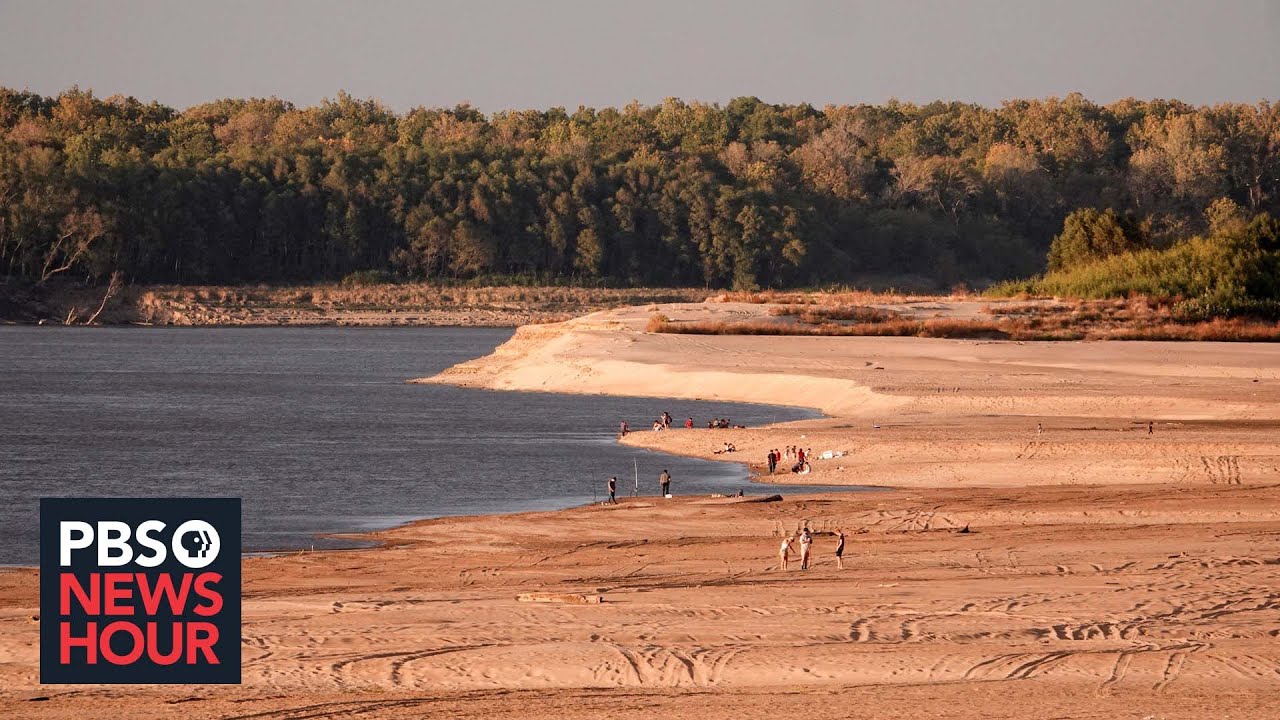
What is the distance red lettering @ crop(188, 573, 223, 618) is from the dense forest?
353ft

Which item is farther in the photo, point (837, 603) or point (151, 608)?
point (837, 603)

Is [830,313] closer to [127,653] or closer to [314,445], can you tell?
[314,445]

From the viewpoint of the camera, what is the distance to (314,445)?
4062 centimetres

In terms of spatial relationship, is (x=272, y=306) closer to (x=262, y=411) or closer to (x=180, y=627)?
(x=262, y=411)

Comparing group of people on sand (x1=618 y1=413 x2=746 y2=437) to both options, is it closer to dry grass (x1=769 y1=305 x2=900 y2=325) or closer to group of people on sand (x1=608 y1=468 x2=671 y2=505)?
group of people on sand (x1=608 y1=468 x2=671 y2=505)

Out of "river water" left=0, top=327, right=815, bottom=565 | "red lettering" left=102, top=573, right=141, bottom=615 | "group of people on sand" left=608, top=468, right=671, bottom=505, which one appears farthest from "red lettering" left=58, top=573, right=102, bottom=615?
"group of people on sand" left=608, top=468, right=671, bottom=505

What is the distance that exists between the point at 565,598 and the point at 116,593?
478cm

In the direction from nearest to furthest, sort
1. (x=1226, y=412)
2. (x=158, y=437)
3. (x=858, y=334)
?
(x=1226, y=412)
(x=158, y=437)
(x=858, y=334)

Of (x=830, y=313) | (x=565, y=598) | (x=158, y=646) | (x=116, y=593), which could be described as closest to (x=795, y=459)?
(x=565, y=598)

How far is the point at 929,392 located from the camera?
1754 inches

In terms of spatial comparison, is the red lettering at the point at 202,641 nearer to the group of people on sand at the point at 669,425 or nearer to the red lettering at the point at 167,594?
the red lettering at the point at 167,594

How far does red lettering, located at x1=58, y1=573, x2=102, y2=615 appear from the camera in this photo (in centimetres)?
1595

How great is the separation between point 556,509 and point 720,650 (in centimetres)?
1259

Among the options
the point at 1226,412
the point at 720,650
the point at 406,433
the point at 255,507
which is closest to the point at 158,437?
the point at 406,433
